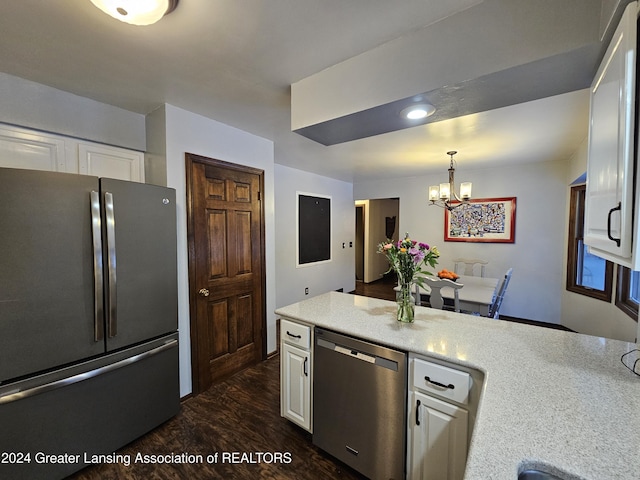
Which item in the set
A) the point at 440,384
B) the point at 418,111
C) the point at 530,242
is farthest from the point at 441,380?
the point at 530,242

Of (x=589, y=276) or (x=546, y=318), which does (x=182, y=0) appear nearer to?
(x=589, y=276)

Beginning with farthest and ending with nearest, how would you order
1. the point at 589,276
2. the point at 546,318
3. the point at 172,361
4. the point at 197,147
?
the point at 546,318, the point at 589,276, the point at 197,147, the point at 172,361

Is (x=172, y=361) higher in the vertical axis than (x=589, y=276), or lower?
lower

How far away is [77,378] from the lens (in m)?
1.53

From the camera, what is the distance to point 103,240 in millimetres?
1611

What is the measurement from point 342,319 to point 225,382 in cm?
157

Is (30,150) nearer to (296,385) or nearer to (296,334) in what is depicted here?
(296,334)

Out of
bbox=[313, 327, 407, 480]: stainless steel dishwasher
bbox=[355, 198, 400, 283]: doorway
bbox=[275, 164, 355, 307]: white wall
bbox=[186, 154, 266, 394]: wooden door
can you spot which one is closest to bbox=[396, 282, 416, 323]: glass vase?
bbox=[313, 327, 407, 480]: stainless steel dishwasher

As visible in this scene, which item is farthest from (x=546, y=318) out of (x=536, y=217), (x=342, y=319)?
(x=342, y=319)

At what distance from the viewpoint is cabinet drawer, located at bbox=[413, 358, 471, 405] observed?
1.18 m

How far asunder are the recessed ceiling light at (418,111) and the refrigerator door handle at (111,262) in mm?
1830

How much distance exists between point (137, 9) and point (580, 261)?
5.05 m

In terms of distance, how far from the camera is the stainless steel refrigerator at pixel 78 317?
1.35 meters

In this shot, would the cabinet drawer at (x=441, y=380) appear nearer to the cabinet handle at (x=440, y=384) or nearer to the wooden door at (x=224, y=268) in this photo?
the cabinet handle at (x=440, y=384)
